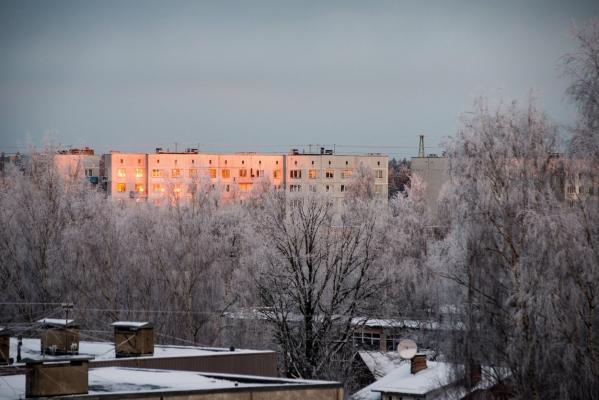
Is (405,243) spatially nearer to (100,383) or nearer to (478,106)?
(478,106)

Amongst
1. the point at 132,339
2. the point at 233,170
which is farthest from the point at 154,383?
the point at 233,170

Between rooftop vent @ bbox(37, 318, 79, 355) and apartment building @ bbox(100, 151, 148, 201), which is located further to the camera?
apartment building @ bbox(100, 151, 148, 201)

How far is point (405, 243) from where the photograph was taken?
7838cm

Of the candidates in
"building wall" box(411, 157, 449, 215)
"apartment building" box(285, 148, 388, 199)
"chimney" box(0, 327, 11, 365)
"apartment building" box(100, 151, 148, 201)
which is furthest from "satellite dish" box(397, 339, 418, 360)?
"apartment building" box(100, 151, 148, 201)

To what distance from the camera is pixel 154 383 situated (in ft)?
74.1

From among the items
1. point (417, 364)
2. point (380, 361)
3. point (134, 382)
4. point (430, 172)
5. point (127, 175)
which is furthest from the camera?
point (127, 175)

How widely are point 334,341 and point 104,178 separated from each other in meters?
99.3

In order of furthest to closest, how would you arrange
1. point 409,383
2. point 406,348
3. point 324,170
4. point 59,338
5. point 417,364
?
1. point 324,170
2. point 417,364
3. point 409,383
4. point 406,348
5. point 59,338

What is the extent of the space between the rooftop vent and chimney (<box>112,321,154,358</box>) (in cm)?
124

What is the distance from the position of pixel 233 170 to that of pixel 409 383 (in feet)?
304

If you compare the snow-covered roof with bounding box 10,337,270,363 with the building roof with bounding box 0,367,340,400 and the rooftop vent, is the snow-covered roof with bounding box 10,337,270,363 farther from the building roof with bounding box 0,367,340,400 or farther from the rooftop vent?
the building roof with bounding box 0,367,340,400

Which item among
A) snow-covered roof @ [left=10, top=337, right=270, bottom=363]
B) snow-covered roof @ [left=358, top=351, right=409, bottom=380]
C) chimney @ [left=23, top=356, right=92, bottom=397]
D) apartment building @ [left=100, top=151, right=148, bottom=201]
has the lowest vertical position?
snow-covered roof @ [left=358, top=351, right=409, bottom=380]

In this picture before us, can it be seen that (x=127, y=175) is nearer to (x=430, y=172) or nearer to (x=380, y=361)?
(x=430, y=172)

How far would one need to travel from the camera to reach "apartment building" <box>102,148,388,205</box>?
127 metres
